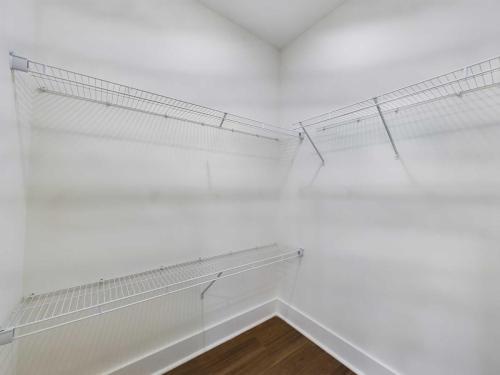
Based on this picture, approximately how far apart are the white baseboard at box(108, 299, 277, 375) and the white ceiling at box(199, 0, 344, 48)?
2410 millimetres

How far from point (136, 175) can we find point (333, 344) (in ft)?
5.81

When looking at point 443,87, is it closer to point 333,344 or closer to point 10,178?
point 333,344

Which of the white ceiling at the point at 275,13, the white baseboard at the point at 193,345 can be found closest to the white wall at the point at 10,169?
the white baseboard at the point at 193,345

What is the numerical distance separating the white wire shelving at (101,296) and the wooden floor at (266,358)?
0.43 metres

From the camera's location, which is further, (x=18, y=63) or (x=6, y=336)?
(x=18, y=63)

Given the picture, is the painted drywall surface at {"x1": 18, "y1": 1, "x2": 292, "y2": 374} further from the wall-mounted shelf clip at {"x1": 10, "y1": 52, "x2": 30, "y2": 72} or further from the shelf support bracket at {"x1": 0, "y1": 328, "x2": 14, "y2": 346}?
the shelf support bracket at {"x1": 0, "y1": 328, "x2": 14, "y2": 346}

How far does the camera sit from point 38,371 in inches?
38.8

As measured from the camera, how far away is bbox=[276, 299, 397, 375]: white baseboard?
1.29 metres

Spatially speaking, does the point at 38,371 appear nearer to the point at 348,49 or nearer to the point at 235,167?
the point at 235,167

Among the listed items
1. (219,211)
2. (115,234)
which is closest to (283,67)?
(219,211)

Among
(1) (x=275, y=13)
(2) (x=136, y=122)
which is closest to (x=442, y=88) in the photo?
(1) (x=275, y=13)

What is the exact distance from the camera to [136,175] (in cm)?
124

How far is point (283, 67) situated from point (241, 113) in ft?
2.36

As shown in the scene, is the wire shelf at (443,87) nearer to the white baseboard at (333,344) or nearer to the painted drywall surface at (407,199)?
the painted drywall surface at (407,199)
